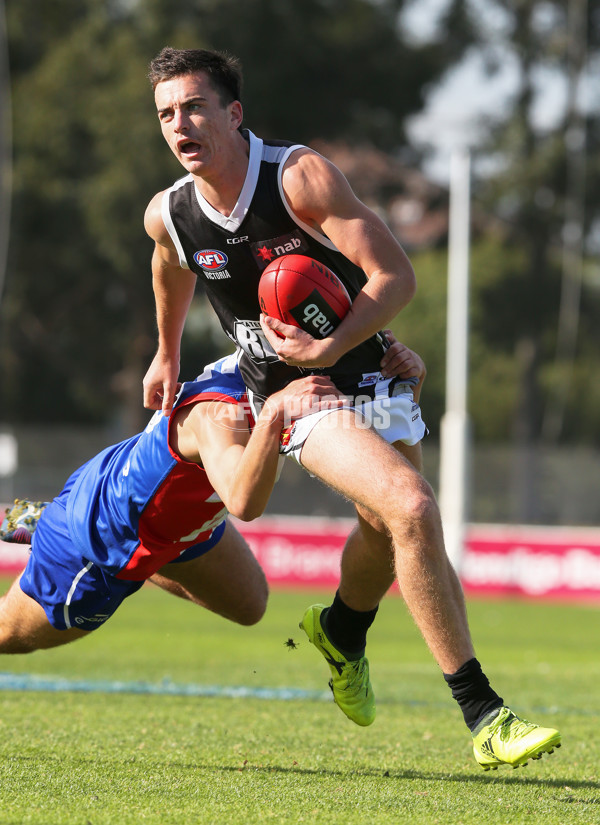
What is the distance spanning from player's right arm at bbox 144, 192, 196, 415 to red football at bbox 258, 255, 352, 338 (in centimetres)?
82

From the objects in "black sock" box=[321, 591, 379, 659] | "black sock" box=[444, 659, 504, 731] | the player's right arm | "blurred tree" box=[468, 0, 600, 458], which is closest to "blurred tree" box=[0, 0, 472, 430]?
"blurred tree" box=[468, 0, 600, 458]

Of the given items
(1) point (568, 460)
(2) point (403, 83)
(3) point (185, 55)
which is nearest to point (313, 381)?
(3) point (185, 55)

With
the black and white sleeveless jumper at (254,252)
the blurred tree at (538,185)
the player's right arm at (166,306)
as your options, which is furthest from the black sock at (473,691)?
the blurred tree at (538,185)

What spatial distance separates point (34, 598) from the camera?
17.5 ft

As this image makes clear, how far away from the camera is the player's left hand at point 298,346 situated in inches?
175

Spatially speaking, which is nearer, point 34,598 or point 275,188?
point 275,188

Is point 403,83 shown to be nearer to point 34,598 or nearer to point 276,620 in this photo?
point 276,620

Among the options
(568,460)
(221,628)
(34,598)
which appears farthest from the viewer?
(568,460)

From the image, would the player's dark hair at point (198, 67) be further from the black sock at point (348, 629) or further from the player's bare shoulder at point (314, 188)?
the black sock at point (348, 629)

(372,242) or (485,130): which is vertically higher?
(372,242)

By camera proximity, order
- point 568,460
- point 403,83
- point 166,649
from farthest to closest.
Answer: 1. point 403,83
2. point 568,460
3. point 166,649

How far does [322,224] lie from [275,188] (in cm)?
27

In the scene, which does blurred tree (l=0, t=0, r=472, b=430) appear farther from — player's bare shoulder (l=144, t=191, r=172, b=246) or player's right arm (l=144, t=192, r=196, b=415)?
player's bare shoulder (l=144, t=191, r=172, b=246)

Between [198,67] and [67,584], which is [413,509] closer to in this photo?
[67,584]
